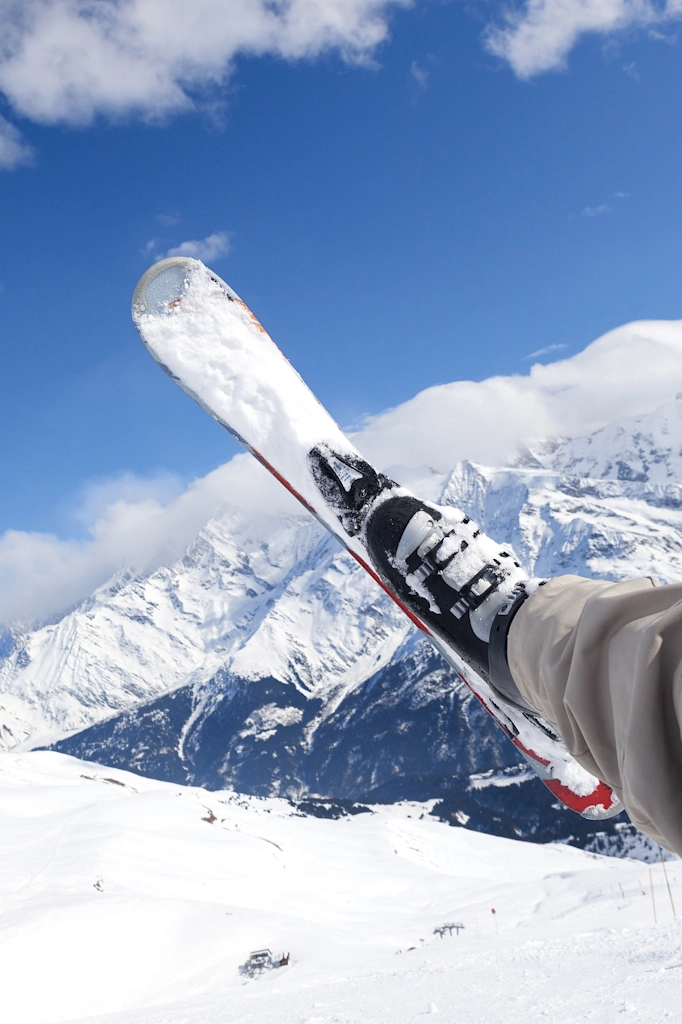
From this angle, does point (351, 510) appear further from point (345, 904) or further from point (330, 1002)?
point (345, 904)

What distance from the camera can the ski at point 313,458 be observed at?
15.3 feet

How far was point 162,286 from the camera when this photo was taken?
8125 mm

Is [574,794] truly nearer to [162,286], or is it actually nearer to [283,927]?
[162,286]

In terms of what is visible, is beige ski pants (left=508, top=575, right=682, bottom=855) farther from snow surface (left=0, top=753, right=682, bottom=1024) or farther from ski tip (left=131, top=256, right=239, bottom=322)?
ski tip (left=131, top=256, right=239, bottom=322)

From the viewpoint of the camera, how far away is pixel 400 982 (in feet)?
32.4

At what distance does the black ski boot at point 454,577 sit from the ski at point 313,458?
1 cm

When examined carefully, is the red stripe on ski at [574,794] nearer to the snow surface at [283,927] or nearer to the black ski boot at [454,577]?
the black ski boot at [454,577]

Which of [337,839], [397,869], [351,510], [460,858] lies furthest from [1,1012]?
[460,858]

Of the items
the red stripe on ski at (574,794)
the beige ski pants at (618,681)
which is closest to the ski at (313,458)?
the red stripe on ski at (574,794)

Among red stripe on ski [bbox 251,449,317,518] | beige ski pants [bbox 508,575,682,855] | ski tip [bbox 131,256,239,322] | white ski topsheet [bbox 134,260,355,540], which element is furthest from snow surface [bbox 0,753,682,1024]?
ski tip [bbox 131,256,239,322]

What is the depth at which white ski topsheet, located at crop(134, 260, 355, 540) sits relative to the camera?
22.9 ft

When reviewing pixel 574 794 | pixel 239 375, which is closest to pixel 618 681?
pixel 574 794

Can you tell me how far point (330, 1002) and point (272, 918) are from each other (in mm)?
19630

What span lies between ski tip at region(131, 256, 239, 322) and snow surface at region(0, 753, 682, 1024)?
8272 millimetres
